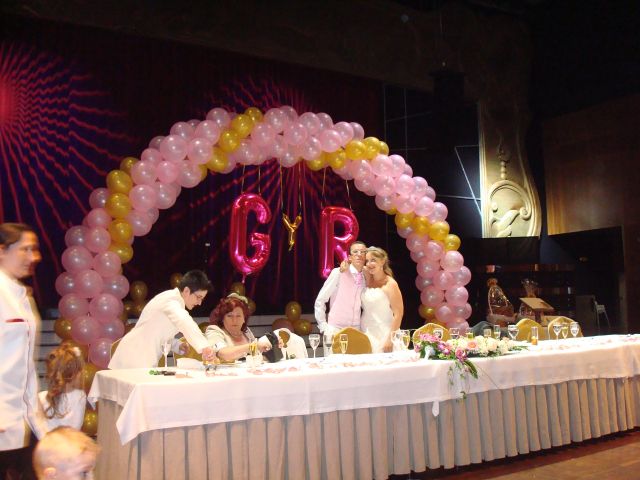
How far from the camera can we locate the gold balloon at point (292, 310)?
30.4 ft

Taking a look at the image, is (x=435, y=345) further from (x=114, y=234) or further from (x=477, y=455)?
(x=114, y=234)

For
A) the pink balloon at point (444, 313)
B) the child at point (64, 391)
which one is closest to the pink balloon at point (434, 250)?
the pink balloon at point (444, 313)

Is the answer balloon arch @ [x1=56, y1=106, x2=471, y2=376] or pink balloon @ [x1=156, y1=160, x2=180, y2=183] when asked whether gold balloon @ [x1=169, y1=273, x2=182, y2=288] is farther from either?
pink balloon @ [x1=156, y1=160, x2=180, y2=183]

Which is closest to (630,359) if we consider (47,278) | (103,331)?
(103,331)

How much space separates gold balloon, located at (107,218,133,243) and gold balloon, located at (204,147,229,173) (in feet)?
3.61

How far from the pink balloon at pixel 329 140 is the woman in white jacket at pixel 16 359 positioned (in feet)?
17.5

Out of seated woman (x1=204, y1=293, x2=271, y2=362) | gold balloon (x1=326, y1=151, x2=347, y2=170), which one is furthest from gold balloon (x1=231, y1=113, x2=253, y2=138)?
seated woman (x1=204, y1=293, x2=271, y2=362)

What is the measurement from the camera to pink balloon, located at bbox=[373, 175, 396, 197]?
800 centimetres

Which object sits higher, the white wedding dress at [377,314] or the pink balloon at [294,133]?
the pink balloon at [294,133]

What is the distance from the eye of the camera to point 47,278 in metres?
8.04

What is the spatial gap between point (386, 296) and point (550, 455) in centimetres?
172

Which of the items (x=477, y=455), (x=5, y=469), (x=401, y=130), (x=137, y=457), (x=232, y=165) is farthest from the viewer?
(x=401, y=130)

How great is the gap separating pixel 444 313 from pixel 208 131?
12.4ft

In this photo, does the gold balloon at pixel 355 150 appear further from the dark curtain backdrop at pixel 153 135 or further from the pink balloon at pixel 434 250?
the dark curtain backdrop at pixel 153 135
